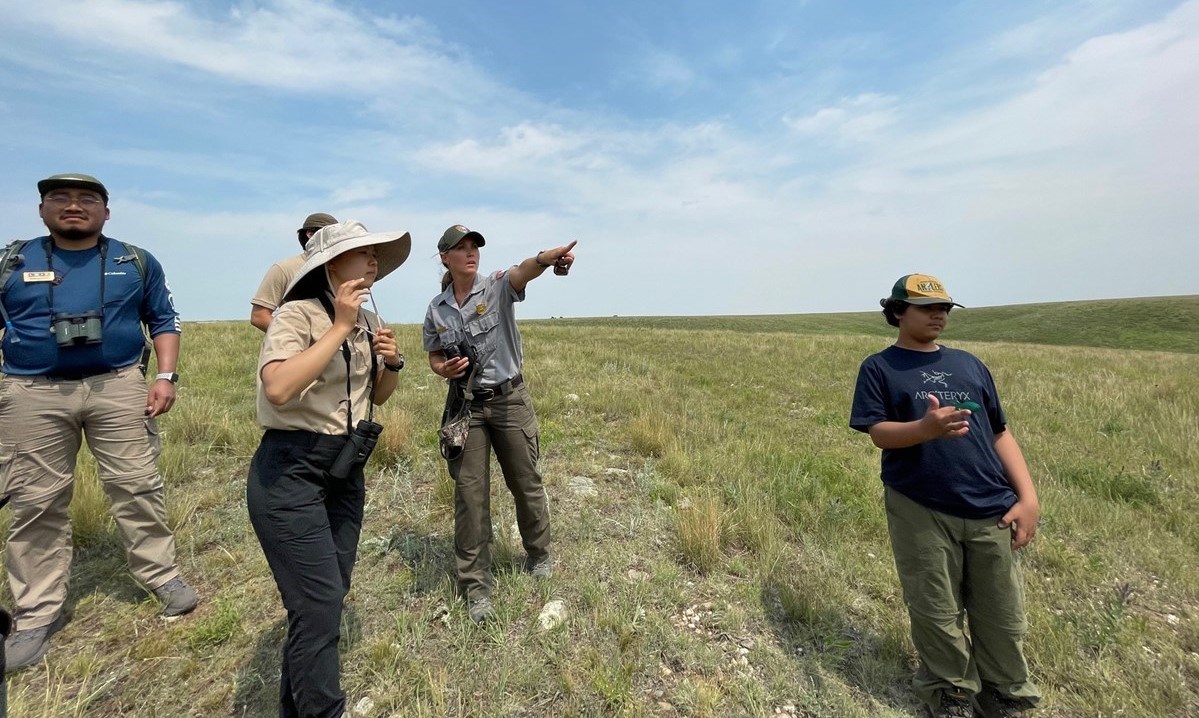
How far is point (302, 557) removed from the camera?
2.38m

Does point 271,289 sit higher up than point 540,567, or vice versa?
point 271,289

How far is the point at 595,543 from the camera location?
436 cm

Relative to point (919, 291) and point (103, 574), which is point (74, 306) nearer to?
point (103, 574)

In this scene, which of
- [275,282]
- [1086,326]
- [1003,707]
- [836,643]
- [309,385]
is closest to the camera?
[309,385]

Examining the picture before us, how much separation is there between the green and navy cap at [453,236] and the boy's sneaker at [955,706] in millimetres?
3839

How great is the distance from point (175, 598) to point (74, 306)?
6.56 ft

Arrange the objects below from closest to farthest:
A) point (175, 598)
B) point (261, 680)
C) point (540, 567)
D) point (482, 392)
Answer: point (261, 680) < point (175, 598) < point (482, 392) < point (540, 567)

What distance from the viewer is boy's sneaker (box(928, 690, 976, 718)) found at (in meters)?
2.82

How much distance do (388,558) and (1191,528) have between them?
22.1 ft

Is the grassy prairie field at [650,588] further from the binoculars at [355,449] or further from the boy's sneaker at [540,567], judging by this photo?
the binoculars at [355,449]

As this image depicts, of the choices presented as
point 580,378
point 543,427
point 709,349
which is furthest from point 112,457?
point 709,349

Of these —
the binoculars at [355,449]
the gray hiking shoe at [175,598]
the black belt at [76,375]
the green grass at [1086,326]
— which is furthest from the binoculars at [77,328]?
the green grass at [1086,326]

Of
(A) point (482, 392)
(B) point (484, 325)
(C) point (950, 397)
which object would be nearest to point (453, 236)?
(B) point (484, 325)

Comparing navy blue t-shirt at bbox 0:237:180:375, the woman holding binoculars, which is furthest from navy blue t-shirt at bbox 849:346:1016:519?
navy blue t-shirt at bbox 0:237:180:375
